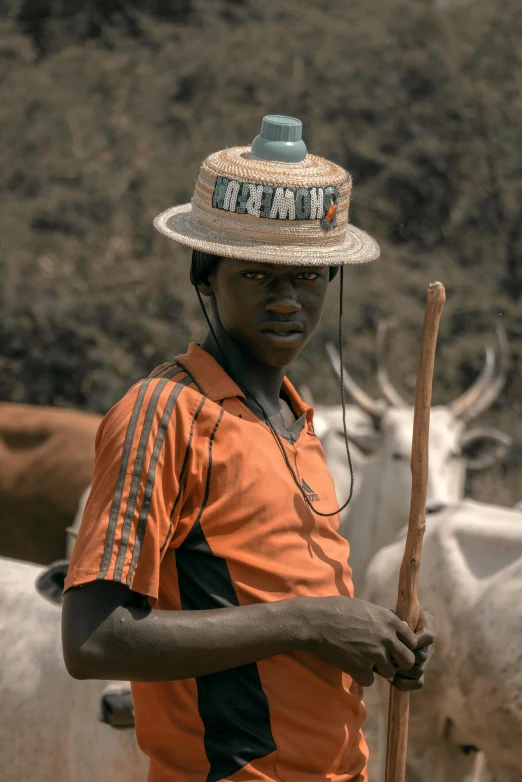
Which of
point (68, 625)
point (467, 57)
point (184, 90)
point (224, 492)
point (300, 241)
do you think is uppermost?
point (300, 241)

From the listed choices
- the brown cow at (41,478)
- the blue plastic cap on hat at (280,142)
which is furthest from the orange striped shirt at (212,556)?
the brown cow at (41,478)

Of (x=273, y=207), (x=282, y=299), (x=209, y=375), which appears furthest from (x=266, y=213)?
(x=209, y=375)

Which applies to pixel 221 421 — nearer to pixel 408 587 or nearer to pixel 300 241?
pixel 300 241

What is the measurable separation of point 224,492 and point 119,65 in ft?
36.4

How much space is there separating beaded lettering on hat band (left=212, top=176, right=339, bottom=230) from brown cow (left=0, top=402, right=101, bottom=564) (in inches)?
157

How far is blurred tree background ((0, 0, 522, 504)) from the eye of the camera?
29.7ft

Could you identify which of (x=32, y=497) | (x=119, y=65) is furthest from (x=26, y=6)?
(x=32, y=497)

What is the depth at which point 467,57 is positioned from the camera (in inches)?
453

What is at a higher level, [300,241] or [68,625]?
[300,241]

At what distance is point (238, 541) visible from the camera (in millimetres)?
1962

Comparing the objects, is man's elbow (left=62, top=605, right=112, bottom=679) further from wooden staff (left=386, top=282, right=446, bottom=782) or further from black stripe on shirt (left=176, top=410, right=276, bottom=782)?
wooden staff (left=386, top=282, right=446, bottom=782)

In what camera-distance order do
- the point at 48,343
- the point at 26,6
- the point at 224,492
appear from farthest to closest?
the point at 26,6
the point at 48,343
the point at 224,492

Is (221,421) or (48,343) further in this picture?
(48,343)

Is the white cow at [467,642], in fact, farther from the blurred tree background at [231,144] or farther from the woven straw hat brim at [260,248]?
the blurred tree background at [231,144]
